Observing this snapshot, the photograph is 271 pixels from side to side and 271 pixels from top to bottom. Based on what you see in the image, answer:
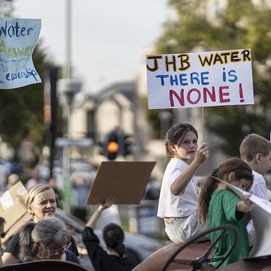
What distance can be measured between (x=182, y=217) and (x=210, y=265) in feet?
4.73

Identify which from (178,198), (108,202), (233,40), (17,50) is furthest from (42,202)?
(233,40)

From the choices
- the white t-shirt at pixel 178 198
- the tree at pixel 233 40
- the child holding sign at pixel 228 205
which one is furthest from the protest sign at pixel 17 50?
the tree at pixel 233 40

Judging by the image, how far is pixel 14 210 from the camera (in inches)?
316

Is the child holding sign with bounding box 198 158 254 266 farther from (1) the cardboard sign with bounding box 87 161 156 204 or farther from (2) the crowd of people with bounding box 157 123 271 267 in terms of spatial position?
(1) the cardboard sign with bounding box 87 161 156 204

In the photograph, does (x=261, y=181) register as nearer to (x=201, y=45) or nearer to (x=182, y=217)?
(x=182, y=217)

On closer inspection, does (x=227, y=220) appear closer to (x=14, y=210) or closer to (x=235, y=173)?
(x=235, y=173)

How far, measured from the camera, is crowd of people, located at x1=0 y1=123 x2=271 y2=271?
16.3ft

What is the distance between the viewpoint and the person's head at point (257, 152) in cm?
619

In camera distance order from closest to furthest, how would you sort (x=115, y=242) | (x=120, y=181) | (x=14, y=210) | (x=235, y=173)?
1. (x=235, y=173)
2. (x=120, y=181)
3. (x=14, y=210)
4. (x=115, y=242)

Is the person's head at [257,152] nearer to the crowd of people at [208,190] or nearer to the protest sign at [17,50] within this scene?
the crowd of people at [208,190]

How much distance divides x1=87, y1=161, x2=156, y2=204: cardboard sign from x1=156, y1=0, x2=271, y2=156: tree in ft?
74.4

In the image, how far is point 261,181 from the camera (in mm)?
5922

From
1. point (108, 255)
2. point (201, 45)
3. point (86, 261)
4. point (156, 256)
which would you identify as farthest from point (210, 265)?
point (201, 45)

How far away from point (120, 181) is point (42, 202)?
1.37 m
